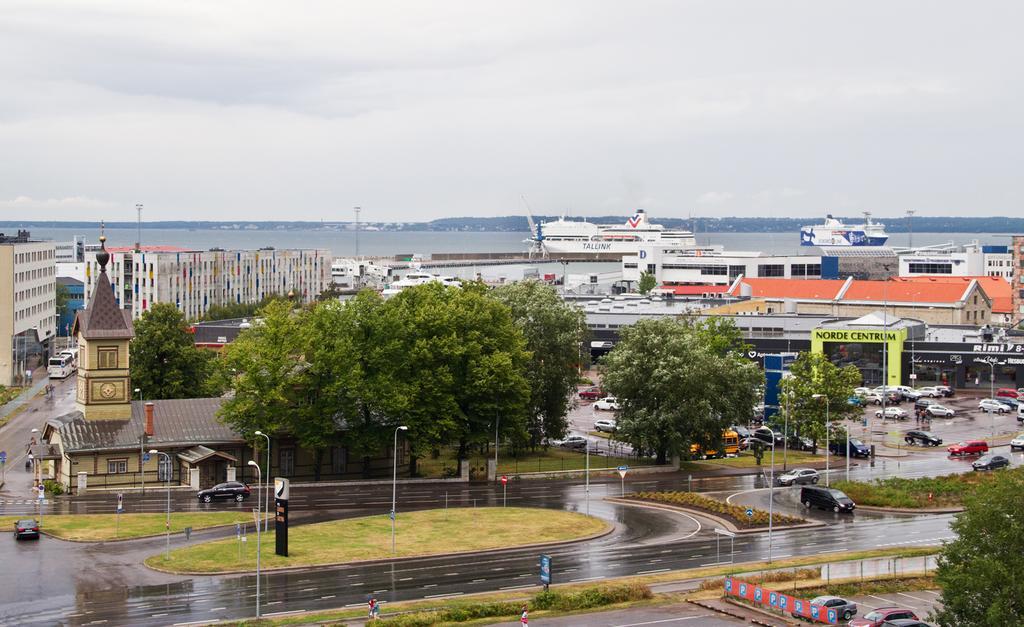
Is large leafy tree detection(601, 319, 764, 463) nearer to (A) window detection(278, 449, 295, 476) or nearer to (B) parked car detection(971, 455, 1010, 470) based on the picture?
(B) parked car detection(971, 455, 1010, 470)

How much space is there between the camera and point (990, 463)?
89312 millimetres

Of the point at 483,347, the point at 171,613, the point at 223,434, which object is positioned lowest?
the point at 171,613

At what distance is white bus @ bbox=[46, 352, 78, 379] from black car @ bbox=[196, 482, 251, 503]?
2637 inches

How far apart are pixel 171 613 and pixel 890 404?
90491mm

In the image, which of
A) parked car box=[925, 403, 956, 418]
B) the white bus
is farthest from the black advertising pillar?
the white bus

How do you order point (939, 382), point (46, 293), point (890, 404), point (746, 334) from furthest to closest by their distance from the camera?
point (46, 293) < point (746, 334) < point (939, 382) < point (890, 404)


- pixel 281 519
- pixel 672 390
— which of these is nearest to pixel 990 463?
pixel 672 390

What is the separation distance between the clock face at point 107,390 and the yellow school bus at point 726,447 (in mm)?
41506

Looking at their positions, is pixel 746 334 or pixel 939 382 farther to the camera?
pixel 746 334

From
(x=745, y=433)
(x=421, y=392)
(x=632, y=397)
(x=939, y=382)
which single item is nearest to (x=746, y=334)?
(x=939, y=382)

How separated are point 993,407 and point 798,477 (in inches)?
1695

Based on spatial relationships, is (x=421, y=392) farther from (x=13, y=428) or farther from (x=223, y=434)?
(x=13, y=428)

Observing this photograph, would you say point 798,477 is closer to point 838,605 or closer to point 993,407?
point 838,605

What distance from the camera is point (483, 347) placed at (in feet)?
300
